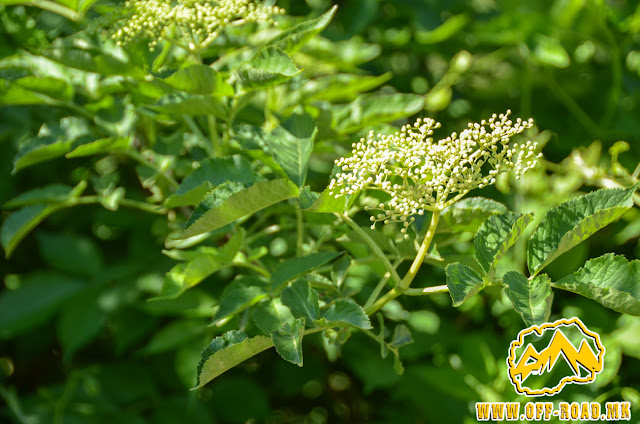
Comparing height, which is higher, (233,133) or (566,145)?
(233,133)

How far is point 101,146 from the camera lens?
97cm

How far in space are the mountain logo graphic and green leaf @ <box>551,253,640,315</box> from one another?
33 centimetres

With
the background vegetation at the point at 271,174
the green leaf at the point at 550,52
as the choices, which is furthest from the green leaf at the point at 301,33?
the green leaf at the point at 550,52

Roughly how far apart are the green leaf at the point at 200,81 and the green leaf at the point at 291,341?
0.36 metres

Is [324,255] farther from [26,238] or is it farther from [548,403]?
[26,238]

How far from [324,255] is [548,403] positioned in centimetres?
55

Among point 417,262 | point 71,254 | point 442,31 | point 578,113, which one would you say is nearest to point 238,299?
point 417,262

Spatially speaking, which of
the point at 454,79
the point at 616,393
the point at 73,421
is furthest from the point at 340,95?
the point at 73,421

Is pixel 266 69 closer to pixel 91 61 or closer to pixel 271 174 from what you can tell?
pixel 271 174

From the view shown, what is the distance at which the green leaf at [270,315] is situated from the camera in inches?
32.0

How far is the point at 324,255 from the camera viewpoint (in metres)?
0.82

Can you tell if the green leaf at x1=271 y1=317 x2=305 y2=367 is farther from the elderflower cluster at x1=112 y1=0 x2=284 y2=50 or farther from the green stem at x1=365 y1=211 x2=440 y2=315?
the elderflower cluster at x1=112 y1=0 x2=284 y2=50

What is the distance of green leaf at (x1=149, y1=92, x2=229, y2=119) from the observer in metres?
0.87

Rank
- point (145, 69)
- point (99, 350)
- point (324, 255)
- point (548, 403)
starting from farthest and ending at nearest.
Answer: point (99, 350) < point (548, 403) < point (145, 69) < point (324, 255)
